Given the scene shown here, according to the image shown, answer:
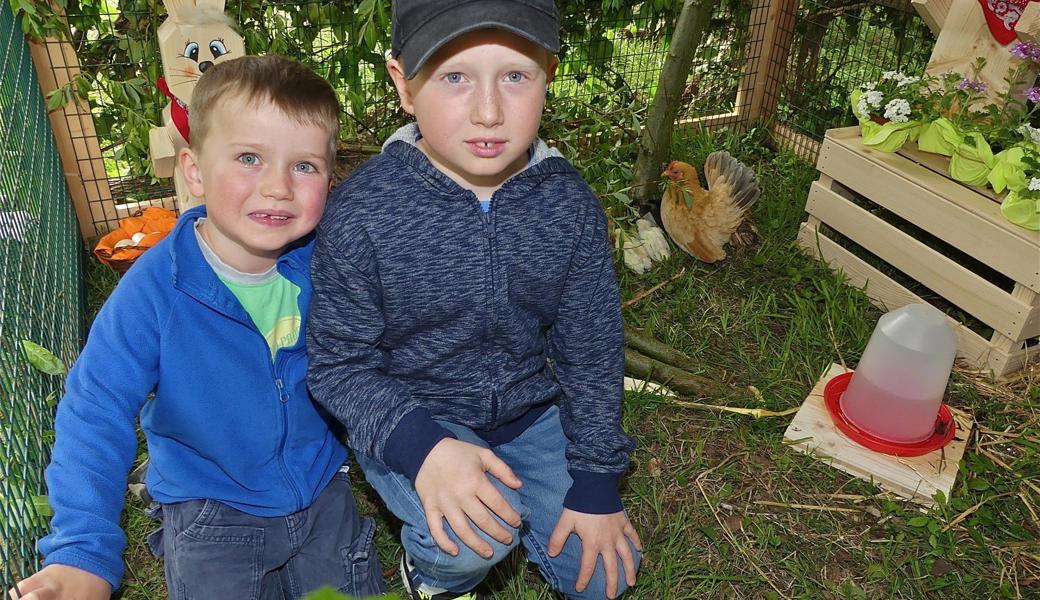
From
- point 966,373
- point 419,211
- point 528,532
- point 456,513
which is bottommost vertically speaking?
point 966,373

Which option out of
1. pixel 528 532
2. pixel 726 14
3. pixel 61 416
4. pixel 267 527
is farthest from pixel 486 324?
pixel 726 14

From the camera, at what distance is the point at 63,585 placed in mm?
1299

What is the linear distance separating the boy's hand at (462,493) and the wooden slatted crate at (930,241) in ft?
6.57

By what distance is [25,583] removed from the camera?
1249 millimetres

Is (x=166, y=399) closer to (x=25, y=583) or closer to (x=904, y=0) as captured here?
(x=25, y=583)

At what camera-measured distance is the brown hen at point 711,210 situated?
3.21 m

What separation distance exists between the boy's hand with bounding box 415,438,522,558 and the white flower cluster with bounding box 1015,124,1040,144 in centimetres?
220

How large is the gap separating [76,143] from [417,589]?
7.44 feet

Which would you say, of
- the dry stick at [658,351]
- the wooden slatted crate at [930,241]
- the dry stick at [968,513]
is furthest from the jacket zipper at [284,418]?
the wooden slatted crate at [930,241]

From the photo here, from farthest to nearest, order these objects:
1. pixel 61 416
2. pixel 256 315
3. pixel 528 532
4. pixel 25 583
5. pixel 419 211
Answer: pixel 528 532, pixel 256 315, pixel 419 211, pixel 61 416, pixel 25 583

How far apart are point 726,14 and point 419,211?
126 inches

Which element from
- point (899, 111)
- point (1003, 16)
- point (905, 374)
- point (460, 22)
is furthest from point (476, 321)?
point (1003, 16)

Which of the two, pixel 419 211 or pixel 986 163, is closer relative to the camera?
pixel 419 211

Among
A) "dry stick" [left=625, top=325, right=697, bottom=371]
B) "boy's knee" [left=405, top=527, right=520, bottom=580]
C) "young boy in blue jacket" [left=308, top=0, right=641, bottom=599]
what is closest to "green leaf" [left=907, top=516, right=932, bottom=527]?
"dry stick" [left=625, top=325, right=697, bottom=371]
